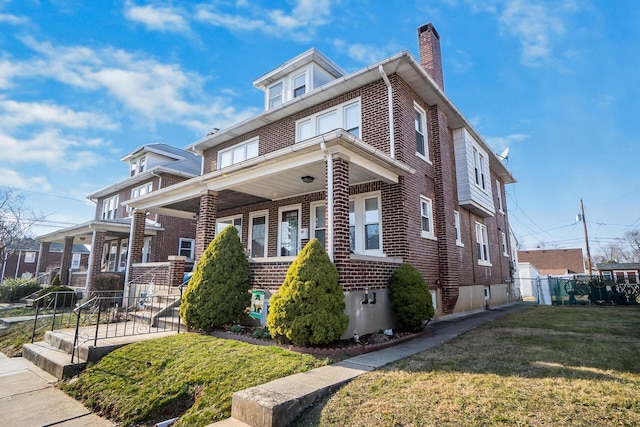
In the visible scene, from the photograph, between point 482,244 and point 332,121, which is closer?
point 332,121

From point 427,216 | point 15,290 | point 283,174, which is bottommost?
point 15,290

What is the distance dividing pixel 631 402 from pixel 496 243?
1497 cm

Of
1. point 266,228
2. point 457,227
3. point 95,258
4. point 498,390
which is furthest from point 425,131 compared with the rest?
point 95,258

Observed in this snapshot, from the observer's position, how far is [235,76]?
13953 millimetres

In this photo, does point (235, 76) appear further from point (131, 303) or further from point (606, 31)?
point (606, 31)

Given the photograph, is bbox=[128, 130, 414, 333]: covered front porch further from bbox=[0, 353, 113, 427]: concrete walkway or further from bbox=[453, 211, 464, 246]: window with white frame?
bbox=[453, 211, 464, 246]: window with white frame

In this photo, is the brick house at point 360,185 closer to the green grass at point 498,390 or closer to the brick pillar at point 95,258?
the green grass at point 498,390

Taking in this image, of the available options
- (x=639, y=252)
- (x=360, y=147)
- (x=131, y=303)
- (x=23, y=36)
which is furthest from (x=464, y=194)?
(x=639, y=252)

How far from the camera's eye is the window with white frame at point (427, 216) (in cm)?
1014

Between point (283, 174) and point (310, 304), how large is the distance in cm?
413

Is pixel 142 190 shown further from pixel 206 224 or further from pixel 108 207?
pixel 206 224

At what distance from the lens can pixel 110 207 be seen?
2408 cm

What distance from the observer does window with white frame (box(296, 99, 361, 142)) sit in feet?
34.0

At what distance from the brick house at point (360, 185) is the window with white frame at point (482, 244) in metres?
0.09
